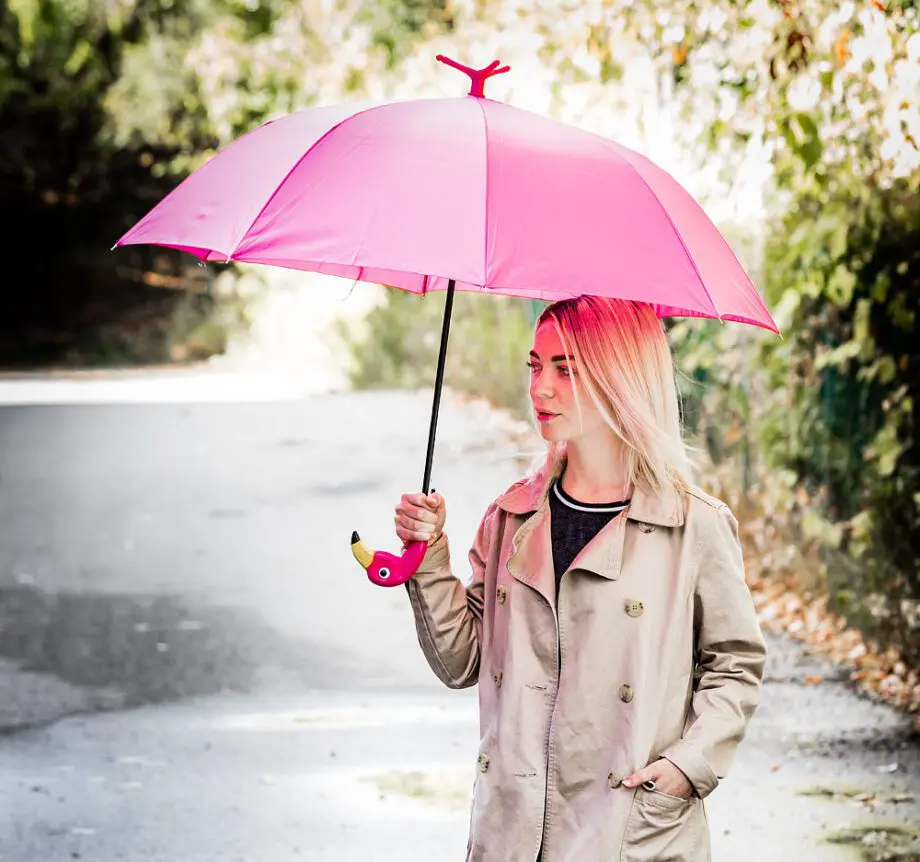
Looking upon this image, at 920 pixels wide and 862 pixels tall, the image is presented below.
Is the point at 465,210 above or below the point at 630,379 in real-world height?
above

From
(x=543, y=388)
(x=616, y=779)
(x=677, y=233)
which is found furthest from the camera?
(x=677, y=233)

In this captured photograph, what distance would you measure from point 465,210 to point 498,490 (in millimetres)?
8846

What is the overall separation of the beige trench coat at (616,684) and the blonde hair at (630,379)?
8 centimetres

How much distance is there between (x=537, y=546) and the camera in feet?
9.84

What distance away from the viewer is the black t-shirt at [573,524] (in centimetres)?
301

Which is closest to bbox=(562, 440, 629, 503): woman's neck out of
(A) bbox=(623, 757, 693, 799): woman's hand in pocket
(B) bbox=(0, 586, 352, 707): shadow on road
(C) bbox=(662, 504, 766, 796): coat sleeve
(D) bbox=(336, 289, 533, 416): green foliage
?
(C) bbox=(662, 504, 766, 796): coat sleeve

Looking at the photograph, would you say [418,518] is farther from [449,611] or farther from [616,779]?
[616,779]

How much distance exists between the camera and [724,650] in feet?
9.73

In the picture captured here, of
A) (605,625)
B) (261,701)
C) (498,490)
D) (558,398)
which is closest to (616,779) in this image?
(605,625)

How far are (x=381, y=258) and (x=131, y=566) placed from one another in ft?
23.3

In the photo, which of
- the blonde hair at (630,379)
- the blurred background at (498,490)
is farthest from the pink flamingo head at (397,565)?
the blurred background at (498,490)

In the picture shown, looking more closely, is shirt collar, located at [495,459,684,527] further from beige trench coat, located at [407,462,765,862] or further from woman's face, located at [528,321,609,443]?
woman's face, located at [528,321,609,443]

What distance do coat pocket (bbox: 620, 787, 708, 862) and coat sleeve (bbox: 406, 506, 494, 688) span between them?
0.47 metres

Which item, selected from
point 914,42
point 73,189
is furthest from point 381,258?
point 73,189
